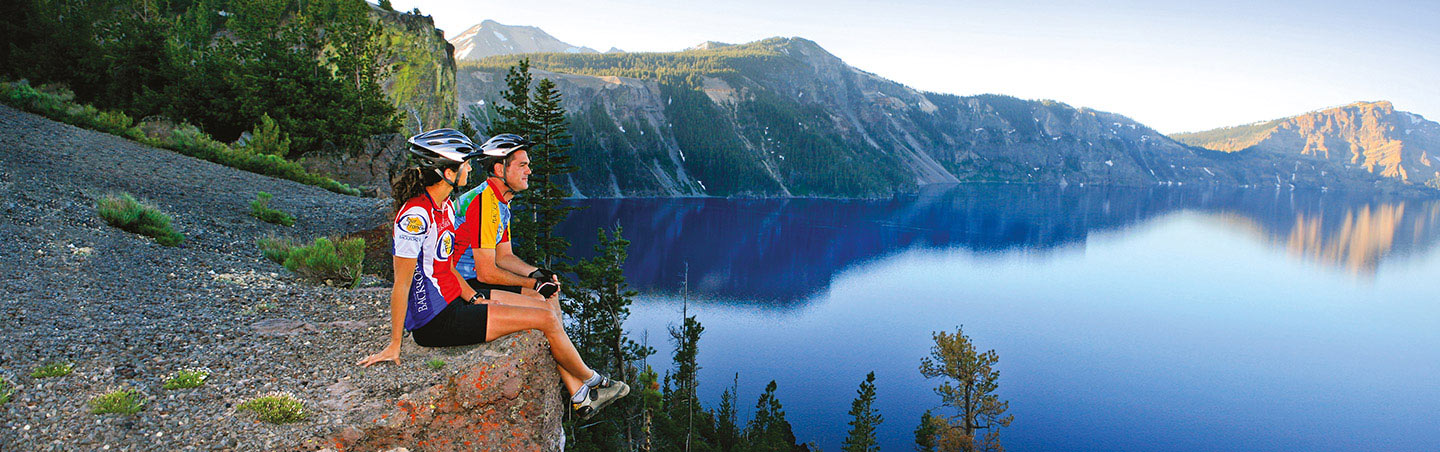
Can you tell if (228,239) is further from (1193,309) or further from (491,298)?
(1193,309)

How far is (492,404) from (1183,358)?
58.1m

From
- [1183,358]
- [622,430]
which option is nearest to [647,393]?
[622,430]

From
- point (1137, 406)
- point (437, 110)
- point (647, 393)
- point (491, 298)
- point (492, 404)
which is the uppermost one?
point (437, 110)

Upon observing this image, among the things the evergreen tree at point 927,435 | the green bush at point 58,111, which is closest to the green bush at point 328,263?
the green bush at point 58,111

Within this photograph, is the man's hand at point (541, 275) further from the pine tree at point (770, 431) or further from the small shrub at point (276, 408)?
the pine tree at point (770, 431)

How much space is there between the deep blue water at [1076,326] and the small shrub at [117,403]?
34.6 meters

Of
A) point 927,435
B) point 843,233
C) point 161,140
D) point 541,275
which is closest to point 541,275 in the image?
point 541,275

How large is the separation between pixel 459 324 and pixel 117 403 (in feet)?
7.85

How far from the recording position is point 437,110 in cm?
4222

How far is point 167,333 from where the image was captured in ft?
22.0

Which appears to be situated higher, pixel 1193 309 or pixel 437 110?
pixel 437 110

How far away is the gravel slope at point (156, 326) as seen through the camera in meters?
4.93

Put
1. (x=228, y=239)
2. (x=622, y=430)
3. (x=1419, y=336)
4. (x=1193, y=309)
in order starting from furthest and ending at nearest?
(x=1193, y=309) < (x=1419, y=336) < (x=622, y=430) < (x=228, y=239)

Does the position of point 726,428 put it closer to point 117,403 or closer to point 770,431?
point 770,431
